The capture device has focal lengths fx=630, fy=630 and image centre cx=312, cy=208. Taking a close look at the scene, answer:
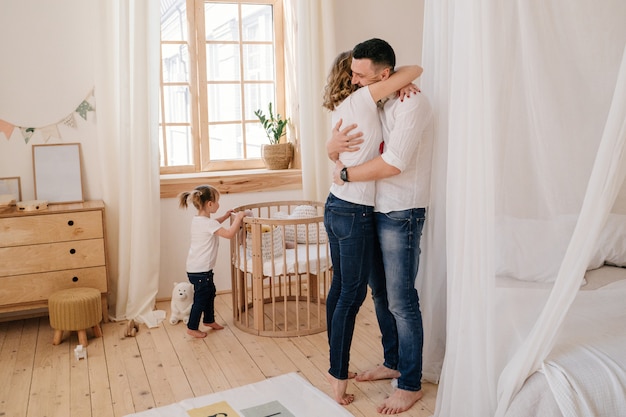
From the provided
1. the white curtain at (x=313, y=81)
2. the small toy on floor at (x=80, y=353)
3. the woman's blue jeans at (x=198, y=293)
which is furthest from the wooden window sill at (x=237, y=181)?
the small toy on floor at (x=80, y=353)

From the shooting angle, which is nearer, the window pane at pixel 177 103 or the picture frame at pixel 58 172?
the picture frame at pixel 58 172

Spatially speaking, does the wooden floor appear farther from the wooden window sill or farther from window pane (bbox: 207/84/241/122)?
window pane (bbox: 207/84/241/122)

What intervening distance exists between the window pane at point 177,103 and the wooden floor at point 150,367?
4.57 ft

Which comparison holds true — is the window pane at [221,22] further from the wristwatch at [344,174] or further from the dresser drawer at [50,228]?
the wristwatch at [344,174]

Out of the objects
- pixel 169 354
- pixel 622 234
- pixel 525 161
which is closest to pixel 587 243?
pixel 525 161

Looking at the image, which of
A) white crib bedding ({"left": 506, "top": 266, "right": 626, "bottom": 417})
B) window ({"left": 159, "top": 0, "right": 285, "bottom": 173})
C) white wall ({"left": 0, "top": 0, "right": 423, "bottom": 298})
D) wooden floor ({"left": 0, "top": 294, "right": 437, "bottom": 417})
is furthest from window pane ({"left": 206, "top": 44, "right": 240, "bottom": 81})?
white crib bedding ({"left": 506, "top": 266, "right": 626, "bottom": 417})

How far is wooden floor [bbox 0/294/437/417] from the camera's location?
2643mm

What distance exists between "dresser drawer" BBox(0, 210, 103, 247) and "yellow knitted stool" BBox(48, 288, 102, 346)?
31 cm

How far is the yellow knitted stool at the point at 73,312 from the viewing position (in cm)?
323

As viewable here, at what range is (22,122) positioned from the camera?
360 centimetres

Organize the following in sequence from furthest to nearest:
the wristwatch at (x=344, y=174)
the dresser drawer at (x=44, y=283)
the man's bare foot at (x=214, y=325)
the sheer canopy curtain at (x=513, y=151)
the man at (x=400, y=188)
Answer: the man's bare foot at (x=214, y=325) → the dresser drawer at (x=44, y=283) → the wristwatch at (x=344, y=174) → the man at (x=400, y=188) → the sheer canopy curtain at (x=513, y=151)

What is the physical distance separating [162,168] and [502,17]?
107 inches

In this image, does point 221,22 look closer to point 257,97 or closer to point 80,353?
point 257,97

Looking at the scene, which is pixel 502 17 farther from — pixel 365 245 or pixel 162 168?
pixel 162 168
